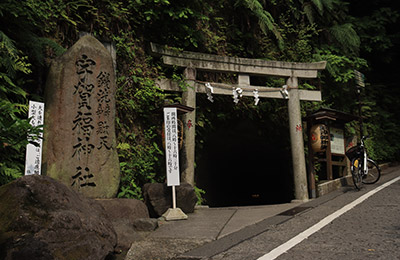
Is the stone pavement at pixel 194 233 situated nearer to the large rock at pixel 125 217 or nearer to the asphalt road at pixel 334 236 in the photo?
the large rock at pixel 125 217

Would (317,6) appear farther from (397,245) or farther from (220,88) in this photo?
(397,245)

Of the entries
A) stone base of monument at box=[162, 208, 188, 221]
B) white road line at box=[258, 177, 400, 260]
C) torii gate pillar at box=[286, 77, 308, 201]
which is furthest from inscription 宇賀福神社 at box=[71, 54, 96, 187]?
torii gate pillar at box=[286, 77, 308, 201]

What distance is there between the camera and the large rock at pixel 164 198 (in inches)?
276

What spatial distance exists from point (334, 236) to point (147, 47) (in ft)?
22.4

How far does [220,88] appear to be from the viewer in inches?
366

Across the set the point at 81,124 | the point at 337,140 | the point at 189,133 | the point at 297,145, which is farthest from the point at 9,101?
the point at 337,140

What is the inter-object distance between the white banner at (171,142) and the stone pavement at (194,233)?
1112mm

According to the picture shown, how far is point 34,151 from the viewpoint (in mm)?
5406

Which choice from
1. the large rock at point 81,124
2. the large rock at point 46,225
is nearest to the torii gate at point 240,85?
the large rock at point 81,124

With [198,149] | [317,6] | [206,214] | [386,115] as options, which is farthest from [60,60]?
[386,115]

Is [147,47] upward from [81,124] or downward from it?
upward

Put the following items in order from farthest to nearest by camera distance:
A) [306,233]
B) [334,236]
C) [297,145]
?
[297,145], [306,233], [334,236]

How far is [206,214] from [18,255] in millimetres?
4711

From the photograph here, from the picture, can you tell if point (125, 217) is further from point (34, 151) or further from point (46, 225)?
point (46, 225)
